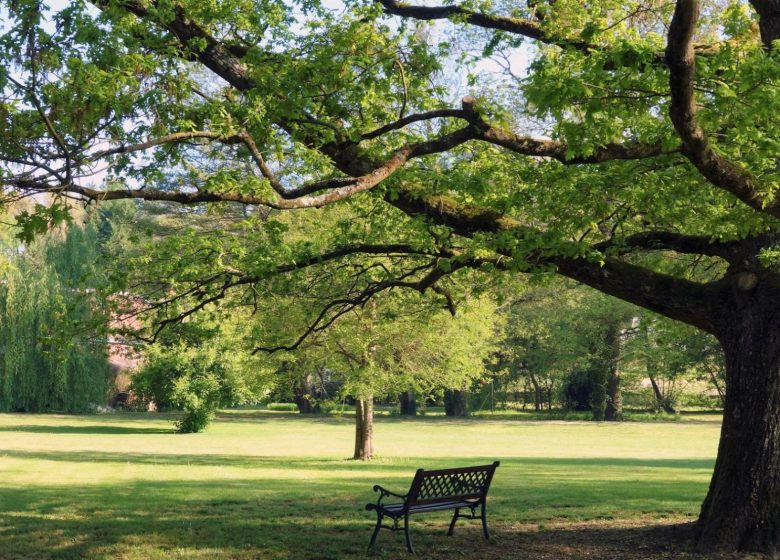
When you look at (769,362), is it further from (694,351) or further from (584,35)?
(694,351)

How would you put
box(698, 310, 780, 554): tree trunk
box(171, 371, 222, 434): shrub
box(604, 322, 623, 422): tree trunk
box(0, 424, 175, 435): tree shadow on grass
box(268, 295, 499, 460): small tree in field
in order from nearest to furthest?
box(698, 310, 780, 554): tree trunk < box(268, 295, 499, 460): small tree in field < box(0, 424, 175, 435): tree shadow on grass < box(171, 371, 222, 434): shrub < box(604, 322, 623, 422): tree trunk

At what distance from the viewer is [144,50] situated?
1041 cm

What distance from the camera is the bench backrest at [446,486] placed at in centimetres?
1091

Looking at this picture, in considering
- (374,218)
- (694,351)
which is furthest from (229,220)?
(374,218)

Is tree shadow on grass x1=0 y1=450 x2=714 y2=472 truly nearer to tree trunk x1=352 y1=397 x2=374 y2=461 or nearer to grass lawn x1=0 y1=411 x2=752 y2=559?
grass lawn x1=0 y1=411 x2=752 y2=559

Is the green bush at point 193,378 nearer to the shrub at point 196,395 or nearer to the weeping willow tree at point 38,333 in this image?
the shrub at point 196,395

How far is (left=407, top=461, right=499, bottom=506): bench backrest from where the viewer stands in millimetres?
10906

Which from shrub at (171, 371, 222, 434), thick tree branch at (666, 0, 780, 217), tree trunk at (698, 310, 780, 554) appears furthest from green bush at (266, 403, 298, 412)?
thick tree branch at (666, 0, 780, 217)

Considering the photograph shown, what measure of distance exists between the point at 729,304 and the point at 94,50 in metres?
7.44

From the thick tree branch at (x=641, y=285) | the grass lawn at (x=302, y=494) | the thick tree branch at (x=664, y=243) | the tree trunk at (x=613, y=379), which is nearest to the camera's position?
the thick tree branch at (x=641, y=285)

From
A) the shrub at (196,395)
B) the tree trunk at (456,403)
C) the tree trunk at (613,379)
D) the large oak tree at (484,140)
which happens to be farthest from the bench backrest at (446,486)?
the tree trunk at (456,403)

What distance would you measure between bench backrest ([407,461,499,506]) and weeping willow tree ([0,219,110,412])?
105ft

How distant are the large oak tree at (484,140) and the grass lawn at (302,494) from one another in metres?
2.97

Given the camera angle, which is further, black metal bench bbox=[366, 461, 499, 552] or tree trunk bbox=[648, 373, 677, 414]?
tree trunk bbox=[648, 373, 677, 414]
